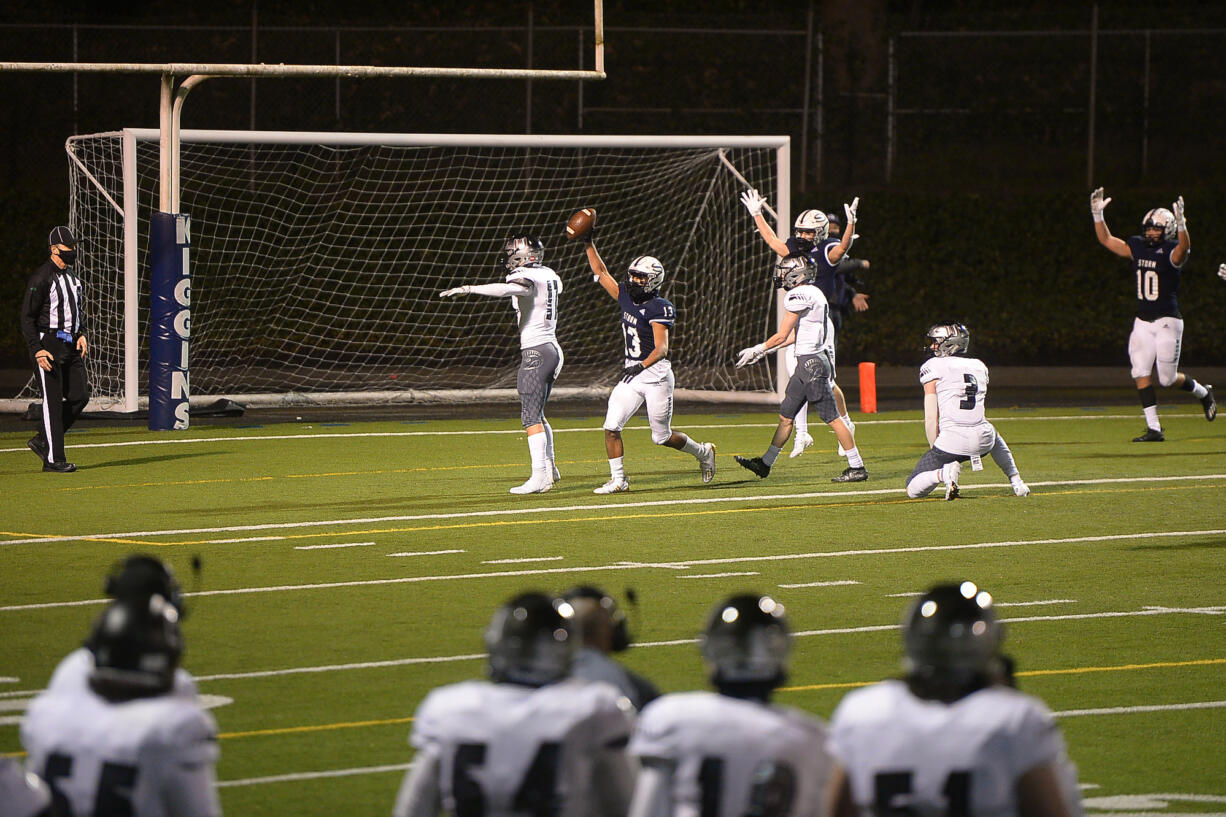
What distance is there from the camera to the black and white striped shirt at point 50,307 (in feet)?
51.7

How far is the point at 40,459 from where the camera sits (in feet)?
56.9

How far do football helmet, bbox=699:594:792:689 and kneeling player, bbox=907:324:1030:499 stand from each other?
10.1 m

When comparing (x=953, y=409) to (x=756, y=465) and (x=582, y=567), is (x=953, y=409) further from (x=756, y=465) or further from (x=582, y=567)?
(x=582, y=567)

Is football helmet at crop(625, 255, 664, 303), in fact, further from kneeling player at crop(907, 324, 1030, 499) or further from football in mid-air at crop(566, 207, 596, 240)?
kneeling player at crop(907, 324, 1030, 499)

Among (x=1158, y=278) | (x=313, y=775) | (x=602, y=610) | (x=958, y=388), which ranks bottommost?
(x=313, y=775)

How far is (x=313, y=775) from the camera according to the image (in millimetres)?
7188

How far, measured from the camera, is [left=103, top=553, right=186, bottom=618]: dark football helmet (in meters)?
4.91

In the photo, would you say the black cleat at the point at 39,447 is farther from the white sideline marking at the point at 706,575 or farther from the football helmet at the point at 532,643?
the football helmet at the point at 532,643

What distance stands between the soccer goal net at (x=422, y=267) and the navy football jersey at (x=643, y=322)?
6.44 m

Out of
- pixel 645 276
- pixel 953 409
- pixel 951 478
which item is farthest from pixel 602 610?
pixel 951 478

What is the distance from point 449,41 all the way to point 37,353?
725 inches

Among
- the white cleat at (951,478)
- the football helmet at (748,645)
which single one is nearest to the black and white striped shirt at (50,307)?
the white cleat at (951,478)

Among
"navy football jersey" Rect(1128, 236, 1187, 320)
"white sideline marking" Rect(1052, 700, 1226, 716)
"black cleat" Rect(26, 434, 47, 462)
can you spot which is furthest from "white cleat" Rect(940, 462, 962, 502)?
"black cleat" Rect(26, 434, 47, 462)

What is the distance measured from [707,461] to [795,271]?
1.72 metres
